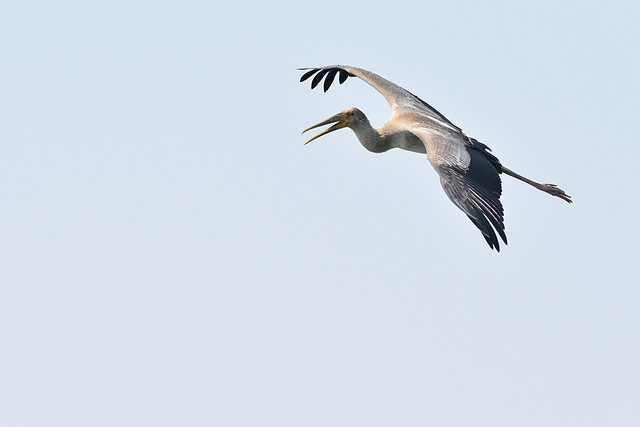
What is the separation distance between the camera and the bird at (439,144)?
1636 cm

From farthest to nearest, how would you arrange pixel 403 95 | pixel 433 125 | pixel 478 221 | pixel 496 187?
pixel 403 95 < pixel 433 125 < pixel 496 187 < pixel 478 221

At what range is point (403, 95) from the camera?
21969mm

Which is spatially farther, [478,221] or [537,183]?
[537,183]

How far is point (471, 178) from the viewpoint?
17.2 meters

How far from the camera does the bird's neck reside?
810 inches

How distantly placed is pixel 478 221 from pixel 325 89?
740 centimetres

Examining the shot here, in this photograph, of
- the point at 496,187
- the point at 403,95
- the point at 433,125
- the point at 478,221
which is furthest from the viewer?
the point at 403,95

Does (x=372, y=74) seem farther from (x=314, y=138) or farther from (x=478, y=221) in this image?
(x=478, y=221)

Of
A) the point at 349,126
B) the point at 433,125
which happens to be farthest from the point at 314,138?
the point at 433,125

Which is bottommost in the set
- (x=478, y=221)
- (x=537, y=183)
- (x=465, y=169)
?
(x=478, y=221)

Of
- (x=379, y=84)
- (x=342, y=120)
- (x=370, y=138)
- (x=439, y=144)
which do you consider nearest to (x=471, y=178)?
(x=439, y=144)

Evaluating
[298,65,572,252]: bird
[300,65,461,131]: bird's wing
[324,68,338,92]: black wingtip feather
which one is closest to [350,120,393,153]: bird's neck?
[298,65,572,252]: bird

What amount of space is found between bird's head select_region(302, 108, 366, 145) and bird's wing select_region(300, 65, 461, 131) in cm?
108

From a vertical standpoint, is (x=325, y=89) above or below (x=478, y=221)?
above
